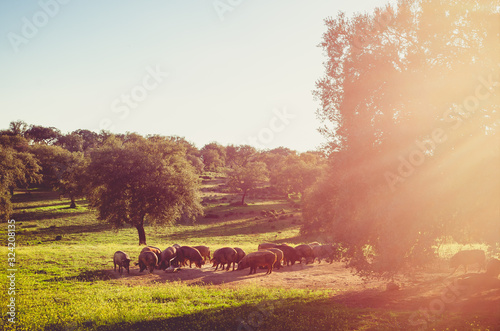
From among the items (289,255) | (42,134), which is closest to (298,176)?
(289,255)

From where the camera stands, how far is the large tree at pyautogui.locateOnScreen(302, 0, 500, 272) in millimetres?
12898

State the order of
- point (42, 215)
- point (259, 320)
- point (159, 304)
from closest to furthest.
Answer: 1. point (259, 320)
2. point (159, 304)
3. point (42, 215)

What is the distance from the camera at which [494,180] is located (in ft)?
39.1

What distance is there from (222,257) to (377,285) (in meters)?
11.8

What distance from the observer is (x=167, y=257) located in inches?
1011

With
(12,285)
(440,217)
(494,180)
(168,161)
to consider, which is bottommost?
(12,285)

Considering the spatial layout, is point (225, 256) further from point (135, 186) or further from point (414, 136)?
point (135, 186)

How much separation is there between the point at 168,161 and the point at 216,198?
54.9 metres

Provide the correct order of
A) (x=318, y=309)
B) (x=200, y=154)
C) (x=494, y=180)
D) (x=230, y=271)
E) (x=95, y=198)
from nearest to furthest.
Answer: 1. (x=494, y=180)
2. (x=318, y=309)
3. (x=230, y=271)
4. (x=95, y=198)
5. (x=200, y=154)

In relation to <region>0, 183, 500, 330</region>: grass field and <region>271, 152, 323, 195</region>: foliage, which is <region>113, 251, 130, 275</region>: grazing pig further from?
<region>271, 152, 323, 195</region>: foliage

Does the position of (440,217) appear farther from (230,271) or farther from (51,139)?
(51,139)

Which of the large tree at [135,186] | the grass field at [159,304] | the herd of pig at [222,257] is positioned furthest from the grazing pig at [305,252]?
the large tree at [135,186]

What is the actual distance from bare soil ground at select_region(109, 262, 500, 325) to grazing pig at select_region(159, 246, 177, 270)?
956 millimetres

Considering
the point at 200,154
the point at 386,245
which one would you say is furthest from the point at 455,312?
the point at 200,154
